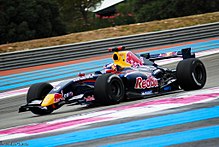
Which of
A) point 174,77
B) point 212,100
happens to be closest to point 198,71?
point 174,77

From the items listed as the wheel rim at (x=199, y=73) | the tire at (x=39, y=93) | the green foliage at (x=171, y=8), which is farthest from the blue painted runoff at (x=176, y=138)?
the green foliage at (x=171, y=8)

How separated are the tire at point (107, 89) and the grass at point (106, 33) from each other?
15.2 meters

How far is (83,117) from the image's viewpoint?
27.2 ft

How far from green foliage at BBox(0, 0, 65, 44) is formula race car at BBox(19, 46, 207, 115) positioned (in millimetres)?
25585

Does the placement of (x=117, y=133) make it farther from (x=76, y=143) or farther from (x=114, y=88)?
(x=114, y=88)

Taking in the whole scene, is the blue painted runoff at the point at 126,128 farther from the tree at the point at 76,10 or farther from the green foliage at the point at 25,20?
the tree at the point at 76,10

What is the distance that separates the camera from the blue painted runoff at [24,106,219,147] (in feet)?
21.3

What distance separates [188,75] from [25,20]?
91.7 feet

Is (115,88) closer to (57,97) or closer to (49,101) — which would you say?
(57,97)

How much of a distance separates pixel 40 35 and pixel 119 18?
44.0ft

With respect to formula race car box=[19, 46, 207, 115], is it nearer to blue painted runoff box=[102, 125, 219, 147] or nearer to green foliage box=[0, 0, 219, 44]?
blue painted runoff box=[102, 125, 219, 147]

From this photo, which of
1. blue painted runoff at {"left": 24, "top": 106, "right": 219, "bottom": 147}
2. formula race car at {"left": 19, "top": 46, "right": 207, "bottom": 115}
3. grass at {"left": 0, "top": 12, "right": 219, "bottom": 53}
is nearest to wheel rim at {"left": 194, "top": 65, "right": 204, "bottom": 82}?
formula race car at {"left": 19, "top": 46, "right": 207, "bottom": 115}

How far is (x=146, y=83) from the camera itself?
1050 centimetres

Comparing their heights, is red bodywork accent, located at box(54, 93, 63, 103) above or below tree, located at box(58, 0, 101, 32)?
below
